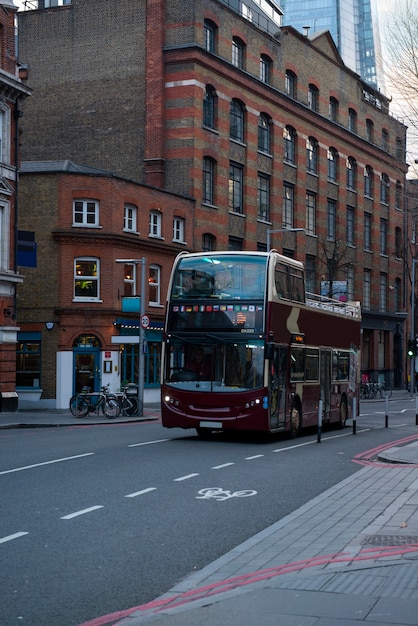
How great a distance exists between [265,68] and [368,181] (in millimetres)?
17492

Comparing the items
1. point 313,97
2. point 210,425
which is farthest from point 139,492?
point 313,97

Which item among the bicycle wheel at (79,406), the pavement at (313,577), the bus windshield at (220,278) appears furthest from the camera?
the bicycle wheel at (79,406)

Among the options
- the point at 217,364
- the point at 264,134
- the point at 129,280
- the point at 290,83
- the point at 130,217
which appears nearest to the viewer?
the point at 217,364

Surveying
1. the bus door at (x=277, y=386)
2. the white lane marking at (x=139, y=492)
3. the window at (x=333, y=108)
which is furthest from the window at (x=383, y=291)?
the white lane marking at (x=139, y=492)

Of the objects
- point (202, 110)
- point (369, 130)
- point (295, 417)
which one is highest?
point (369, 130)

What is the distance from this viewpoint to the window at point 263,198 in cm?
5222

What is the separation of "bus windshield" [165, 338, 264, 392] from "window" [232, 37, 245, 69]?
3249 cm

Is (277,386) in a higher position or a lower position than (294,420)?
higher

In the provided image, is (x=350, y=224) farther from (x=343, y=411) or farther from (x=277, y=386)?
(x=277, y=386)

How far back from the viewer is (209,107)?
4778cm

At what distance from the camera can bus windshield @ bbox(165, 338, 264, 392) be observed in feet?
67.5

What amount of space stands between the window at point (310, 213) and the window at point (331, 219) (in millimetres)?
2398

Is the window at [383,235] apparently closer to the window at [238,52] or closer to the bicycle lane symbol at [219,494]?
the window at [238,52]

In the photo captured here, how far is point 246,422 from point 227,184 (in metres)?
29.6
